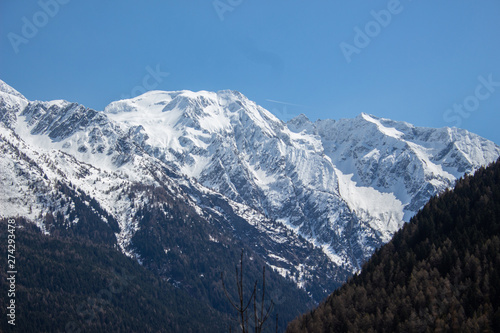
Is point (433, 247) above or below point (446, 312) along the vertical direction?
above

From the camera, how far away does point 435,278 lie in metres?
114

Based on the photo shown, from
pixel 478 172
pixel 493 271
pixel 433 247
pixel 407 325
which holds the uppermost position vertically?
pixel 478 172

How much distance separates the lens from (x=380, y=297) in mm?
121188

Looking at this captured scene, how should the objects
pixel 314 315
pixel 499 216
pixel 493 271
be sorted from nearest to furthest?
pixel 493 271
pixel 314 315
pixel 499 216

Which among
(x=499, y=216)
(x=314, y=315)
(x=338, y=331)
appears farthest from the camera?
(x=499, y=216)

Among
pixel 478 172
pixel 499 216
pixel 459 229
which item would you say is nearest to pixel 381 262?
pixel 459 229

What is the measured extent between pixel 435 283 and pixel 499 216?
115 ft

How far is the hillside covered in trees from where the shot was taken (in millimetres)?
98625

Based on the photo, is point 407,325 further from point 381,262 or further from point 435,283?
point 381,262

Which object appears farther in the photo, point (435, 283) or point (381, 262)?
point (381, 262)

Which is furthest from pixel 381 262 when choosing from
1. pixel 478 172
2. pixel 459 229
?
pixel 478 172

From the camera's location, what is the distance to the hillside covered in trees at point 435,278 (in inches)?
3883

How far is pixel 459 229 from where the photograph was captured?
136 metres

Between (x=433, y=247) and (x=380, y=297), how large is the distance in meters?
22.7
